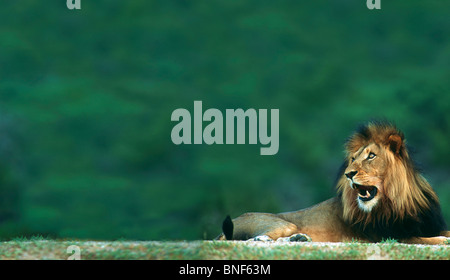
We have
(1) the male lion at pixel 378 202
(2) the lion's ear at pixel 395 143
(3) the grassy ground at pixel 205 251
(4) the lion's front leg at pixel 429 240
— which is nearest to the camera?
(3) the grassy ground at pixel 205 251

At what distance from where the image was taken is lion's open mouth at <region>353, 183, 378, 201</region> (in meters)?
7.26

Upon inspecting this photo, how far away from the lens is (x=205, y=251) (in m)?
5.63


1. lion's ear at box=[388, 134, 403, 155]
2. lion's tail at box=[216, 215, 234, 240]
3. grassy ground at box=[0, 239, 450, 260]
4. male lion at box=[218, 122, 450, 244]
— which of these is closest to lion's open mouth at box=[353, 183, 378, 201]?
male lion at box=[218, 122, 450, 244]

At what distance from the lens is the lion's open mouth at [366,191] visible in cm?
726

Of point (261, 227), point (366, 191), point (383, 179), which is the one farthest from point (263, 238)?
point (383, 179)

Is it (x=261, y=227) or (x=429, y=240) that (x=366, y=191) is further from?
(x=261, y=227)

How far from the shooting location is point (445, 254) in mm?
6000

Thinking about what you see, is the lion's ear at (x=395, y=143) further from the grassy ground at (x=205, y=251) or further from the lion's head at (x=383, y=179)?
the grassy ground at (x=205, y=251)

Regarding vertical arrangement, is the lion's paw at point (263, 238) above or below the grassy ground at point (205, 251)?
below

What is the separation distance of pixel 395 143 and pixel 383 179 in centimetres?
42

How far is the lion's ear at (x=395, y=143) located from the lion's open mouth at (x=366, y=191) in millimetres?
475

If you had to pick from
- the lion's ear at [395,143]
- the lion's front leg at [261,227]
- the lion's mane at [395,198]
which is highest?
the lion's ear at [395,143]

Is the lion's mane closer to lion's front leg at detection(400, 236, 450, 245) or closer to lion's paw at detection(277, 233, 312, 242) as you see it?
lion's front leg at detection(400, 236, 450, 245)

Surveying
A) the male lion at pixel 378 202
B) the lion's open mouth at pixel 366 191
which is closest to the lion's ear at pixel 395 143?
the male lion at pixel 378 202
